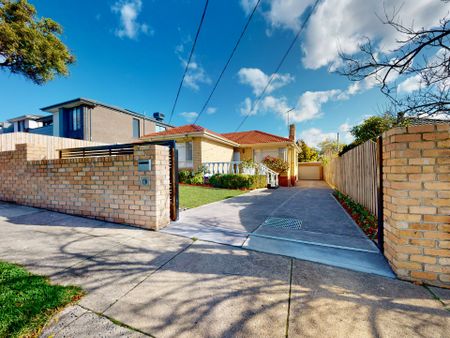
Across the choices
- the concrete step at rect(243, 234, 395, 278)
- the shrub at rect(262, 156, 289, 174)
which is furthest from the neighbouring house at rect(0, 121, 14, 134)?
the concrete step at rect(243, 234, 395, 278)

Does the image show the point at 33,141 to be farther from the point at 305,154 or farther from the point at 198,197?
the point at 305,154

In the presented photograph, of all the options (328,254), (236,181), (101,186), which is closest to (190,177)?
(236,181)

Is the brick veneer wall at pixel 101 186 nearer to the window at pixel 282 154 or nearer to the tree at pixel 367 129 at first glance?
the tree at pixel 367 129

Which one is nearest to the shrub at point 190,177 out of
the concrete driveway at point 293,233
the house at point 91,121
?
the concrete driveway at point 293,233

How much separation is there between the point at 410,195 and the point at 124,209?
15.8 feet

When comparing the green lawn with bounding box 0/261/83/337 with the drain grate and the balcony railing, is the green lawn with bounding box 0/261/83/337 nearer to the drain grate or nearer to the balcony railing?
the drain grate

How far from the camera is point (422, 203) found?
6.94 ft

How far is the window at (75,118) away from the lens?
57.5 feet

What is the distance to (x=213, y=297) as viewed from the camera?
185 centimetres

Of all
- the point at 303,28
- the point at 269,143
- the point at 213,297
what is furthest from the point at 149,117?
the point at 213,297

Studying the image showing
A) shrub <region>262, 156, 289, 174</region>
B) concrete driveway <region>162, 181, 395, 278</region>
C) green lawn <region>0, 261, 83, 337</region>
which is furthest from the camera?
shrub <region>262, 156, 289, 174</region>

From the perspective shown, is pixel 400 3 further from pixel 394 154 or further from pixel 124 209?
pixel 124 209

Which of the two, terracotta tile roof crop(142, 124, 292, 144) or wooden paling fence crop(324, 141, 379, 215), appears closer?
wooden paling fence crop(324, 141, 379, 215)

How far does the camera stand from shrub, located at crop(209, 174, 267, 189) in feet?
35.5
